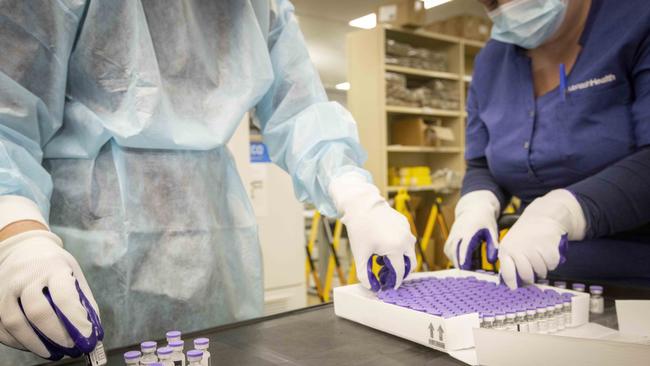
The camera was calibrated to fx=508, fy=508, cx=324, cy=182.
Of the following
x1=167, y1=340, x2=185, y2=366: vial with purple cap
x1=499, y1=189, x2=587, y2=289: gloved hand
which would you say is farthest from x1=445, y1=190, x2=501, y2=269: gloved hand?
x1=167, y1=340, x2=185, y2=366: vial with purple cap

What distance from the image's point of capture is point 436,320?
66 cm

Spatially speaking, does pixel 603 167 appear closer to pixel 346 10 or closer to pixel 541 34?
pixel 541 34

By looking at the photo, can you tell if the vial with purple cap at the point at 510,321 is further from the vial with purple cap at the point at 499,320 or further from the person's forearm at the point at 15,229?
the person's forearm at the point at 15,229

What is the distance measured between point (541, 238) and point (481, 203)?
256 mm

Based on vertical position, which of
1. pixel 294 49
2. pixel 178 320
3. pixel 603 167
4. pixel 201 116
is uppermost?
pixel 294 49

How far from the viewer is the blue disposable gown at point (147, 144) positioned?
74cm

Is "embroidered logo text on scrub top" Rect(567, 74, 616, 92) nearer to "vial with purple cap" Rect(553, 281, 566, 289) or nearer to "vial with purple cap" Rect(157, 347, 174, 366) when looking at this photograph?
"vial with purple cap" Rect(553, 281, 566, 289)

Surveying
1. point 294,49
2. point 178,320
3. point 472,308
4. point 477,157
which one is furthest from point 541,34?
point 178,320

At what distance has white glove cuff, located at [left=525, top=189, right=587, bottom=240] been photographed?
38.0 inches

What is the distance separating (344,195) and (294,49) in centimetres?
34

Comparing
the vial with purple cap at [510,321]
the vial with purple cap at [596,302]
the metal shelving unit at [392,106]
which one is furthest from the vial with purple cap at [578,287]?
the metal shelving unit at [392,106]

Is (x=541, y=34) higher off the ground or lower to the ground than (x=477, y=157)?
higher

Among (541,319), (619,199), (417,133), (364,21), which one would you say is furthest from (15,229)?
(364,21)

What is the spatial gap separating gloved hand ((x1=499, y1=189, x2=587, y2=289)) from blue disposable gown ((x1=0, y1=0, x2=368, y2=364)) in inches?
13.2
